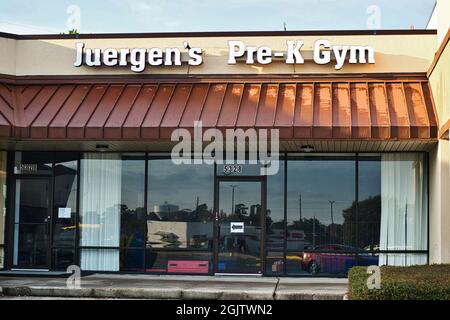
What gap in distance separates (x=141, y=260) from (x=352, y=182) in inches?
221

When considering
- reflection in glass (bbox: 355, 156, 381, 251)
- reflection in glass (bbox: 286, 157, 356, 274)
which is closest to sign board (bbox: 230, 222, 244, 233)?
reflection in glass (bbox: 286, 157, 356, 274)

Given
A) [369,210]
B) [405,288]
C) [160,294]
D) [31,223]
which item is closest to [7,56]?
[31,223]

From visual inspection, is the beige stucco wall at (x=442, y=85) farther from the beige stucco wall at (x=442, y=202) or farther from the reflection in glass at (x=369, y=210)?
the reflection in glass at (x=369, y=210)

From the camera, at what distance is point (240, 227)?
61.3ft

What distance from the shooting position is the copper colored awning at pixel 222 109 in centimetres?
1681

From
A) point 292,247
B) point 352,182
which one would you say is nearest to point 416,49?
point 352,182

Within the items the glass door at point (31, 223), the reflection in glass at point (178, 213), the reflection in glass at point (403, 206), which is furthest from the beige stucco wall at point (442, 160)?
the glass door at point (31, 223)

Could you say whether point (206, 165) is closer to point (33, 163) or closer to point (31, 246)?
point (33, 163)

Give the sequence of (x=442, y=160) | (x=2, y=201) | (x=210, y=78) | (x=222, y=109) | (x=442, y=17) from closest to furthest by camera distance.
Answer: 1. (x=442, y=160)
2. (x=442, y=17)
3. (x=222, y=109)
4. (x=210, y=78)
5. (x=2, y=201)

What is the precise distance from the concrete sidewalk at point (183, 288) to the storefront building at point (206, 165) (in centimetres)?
128

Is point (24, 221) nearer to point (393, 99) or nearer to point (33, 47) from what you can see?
point (33, 47)

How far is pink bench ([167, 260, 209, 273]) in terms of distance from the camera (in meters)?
18.8

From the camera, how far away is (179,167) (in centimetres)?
1900

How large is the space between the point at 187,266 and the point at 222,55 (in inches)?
210
